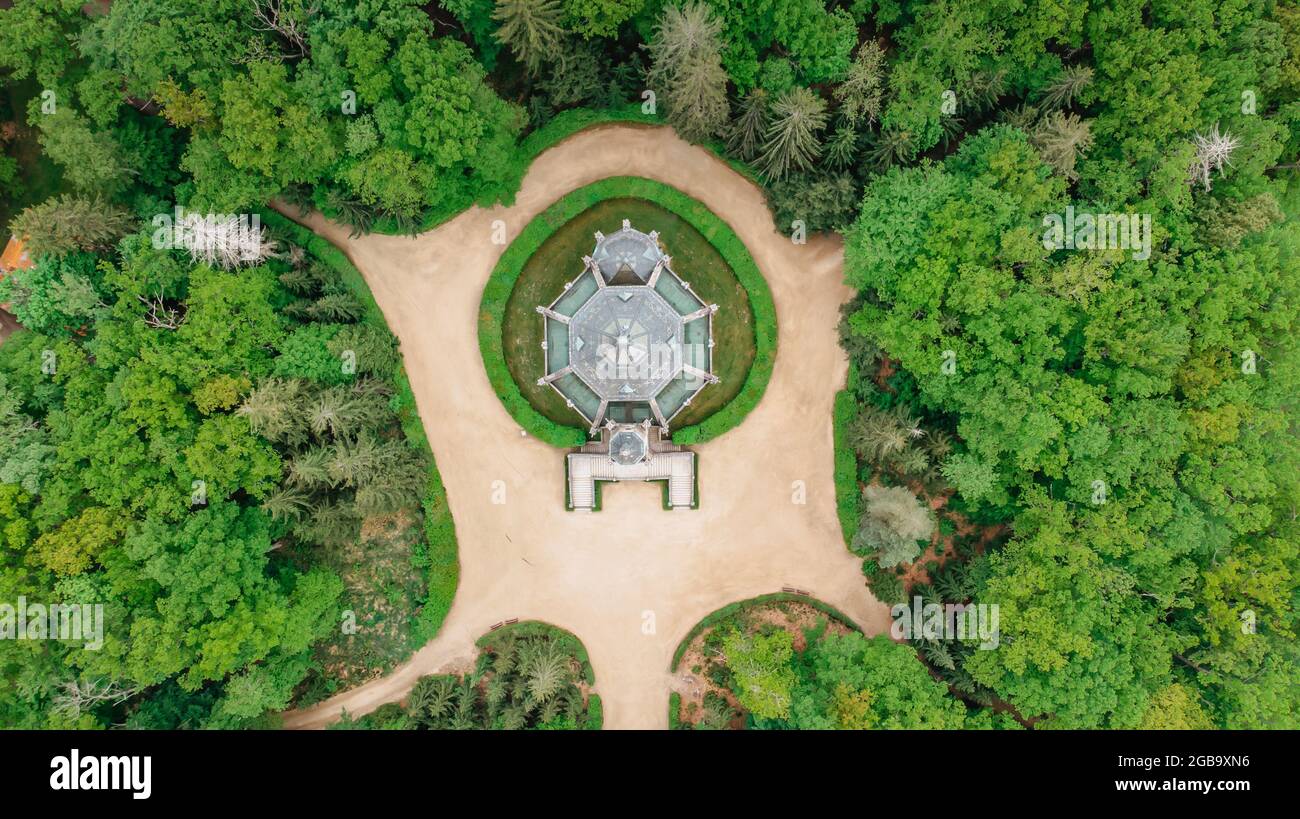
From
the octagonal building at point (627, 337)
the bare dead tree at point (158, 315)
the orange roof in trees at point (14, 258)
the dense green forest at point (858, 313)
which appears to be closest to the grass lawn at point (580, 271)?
the octagonal building at point (627, 337)

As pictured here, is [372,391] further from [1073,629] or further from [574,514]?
[1073,629]

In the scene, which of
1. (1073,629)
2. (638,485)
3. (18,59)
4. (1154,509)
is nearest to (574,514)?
(638,485)

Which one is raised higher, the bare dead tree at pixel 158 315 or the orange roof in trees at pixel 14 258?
the orange roof in trees at pixel 14 258

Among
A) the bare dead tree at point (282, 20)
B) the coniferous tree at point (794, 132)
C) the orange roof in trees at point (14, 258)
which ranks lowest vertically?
the orange roof in trees at point (14, 258)

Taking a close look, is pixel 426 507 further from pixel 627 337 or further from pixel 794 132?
pixel 794 132

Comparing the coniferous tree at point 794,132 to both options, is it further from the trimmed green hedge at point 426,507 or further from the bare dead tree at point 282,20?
the trimmed green hedge at point 426,507
